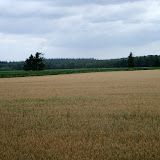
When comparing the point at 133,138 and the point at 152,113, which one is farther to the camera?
the point at 152,113

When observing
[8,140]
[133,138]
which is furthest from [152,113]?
[8,140]

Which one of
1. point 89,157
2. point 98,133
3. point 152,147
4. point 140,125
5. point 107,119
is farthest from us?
point 107,119

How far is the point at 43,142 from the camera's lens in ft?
21.4

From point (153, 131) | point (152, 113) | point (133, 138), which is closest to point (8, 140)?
point (133, 138)

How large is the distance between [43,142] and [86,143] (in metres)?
1.25

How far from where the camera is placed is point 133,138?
6.87 m

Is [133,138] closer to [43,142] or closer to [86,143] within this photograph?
[86,143]

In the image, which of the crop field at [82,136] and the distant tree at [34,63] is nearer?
the crop field at [82,136]

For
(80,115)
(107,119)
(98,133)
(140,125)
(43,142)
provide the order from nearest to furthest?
(43,142) < (98,133) < (140,125) < (107,119) < (80,115)

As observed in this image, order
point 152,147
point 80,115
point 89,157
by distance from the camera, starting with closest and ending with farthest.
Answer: point 89,157, point 152,147, point 80,115

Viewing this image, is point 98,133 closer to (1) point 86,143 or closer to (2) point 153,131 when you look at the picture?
(1) point 86,143

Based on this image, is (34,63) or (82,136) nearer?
(82,136)

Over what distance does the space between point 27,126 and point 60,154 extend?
3.05 meters

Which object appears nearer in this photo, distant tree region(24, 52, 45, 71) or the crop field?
the crop field
